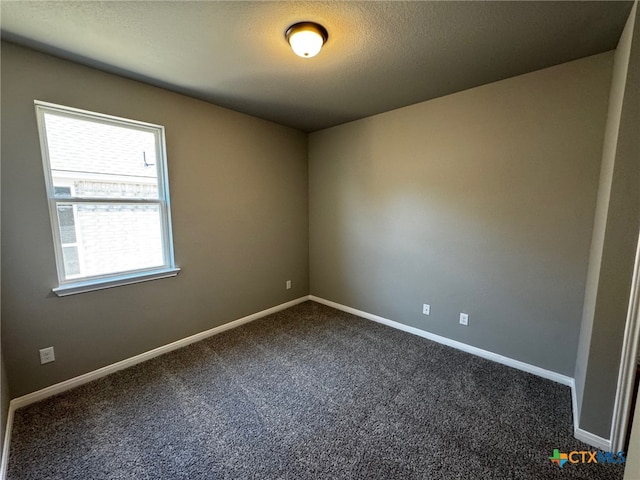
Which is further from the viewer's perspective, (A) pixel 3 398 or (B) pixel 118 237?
(B) pixel 118 237

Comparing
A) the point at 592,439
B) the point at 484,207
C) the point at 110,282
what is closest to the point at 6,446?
the point at 110,282

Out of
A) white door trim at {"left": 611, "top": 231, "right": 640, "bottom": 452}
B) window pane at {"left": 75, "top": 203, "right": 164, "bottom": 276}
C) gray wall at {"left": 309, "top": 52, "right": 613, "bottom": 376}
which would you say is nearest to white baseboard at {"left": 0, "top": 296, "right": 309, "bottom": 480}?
window pane at {"left": 75, "top": 203, "right": 164, "bottom": 276}

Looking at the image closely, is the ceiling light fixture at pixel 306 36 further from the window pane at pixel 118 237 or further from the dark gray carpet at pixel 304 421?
the dark gray carpet at pixel 304 421

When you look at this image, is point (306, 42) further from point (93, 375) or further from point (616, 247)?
point (93, 375)

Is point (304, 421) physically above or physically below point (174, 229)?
below

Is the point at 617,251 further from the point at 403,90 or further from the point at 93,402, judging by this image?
the point at 93,402

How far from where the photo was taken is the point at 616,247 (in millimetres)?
1482

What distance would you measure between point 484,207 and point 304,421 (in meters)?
2.32

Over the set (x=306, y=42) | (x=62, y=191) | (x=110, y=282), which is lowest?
(x=110, y=282)

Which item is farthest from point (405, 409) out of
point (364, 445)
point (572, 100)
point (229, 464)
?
point (572, 100)

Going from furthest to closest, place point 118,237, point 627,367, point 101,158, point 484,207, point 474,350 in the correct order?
point 474,350, point 484,207, point 118,237, point 101,158, point 627,367

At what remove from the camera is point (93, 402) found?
1.98 metres

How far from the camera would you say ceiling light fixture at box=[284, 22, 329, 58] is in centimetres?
157

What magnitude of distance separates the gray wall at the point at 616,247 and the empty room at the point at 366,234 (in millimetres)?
12
